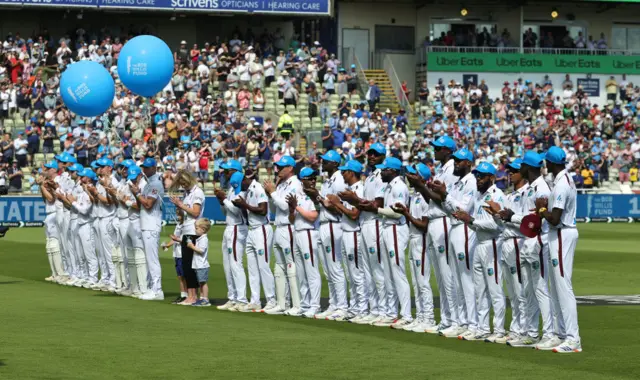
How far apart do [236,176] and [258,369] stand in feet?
23.1

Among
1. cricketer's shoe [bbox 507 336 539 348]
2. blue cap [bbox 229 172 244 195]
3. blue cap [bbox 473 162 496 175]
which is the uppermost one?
blue cap [bbox 473 162 496 175]

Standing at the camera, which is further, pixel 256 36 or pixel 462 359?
pixel 256 36

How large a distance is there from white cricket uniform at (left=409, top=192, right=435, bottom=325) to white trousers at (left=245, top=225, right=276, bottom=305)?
11.0 ft

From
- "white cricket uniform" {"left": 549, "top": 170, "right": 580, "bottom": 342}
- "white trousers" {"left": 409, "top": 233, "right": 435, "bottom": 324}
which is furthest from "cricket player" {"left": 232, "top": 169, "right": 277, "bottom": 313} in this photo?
"white cricket uniform" {"left": 549, "top": 170, "right": 580, "bottom": 342}

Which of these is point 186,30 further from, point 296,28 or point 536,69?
point 536,69

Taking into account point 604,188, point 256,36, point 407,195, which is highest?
point 256,36

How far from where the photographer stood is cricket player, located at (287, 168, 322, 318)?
1842 centimetres

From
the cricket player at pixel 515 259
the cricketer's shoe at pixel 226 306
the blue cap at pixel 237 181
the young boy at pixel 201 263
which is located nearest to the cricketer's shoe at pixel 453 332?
the cricket player at pixel 515 259

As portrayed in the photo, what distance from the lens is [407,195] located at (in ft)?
55.0

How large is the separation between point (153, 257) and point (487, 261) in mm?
7635

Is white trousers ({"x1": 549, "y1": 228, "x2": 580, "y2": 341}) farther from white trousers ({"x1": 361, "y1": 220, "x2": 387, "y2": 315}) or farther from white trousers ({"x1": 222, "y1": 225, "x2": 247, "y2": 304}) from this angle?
white trousers ({"x1": 222, "y1": 225, "x2": 247, "y2": 304})

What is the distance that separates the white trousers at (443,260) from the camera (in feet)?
52.4

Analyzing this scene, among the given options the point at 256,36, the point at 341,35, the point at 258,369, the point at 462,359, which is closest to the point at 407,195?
the point at 462,359

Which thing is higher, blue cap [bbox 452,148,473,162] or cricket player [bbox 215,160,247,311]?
blue cap [bbox 452,148,473,162]
